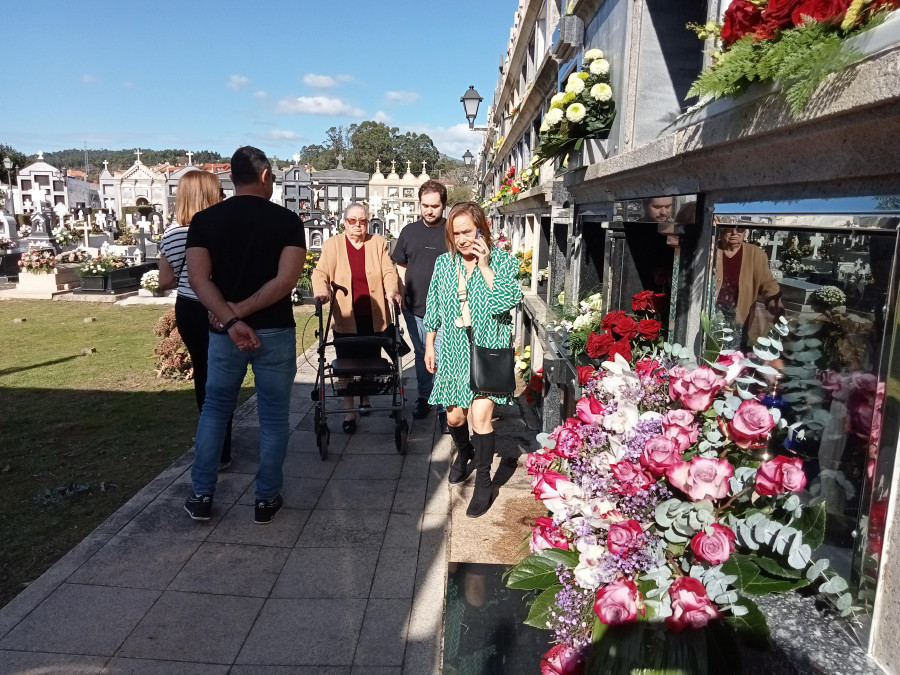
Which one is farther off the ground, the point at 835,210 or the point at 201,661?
the point at 835,210

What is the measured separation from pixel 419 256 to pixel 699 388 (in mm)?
4554

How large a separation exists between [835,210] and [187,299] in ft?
12.8

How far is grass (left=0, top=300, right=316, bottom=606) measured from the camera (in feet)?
13.6

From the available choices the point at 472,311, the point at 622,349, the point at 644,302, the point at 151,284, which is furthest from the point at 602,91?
the point at 151,284

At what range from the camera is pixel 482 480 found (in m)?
4.26

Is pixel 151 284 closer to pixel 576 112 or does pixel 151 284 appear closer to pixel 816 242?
pixel 576 112

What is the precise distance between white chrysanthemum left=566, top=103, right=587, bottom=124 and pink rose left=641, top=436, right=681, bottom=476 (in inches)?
127

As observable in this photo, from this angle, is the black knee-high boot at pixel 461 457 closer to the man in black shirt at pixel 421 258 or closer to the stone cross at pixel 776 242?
the man in black shirt at pixel 421 258

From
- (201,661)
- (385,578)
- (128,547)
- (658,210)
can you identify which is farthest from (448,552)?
(658,210)

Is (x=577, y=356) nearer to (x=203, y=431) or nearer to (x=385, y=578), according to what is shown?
(x=385, y=578)

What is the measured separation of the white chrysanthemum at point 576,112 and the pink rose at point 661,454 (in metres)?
3.23

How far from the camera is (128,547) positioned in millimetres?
3842

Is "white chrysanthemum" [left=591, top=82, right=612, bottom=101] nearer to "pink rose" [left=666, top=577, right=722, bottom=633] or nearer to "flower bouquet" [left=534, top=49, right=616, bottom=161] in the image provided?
"flower bouquet" [left=534, top=49, right=616, bottom=161]

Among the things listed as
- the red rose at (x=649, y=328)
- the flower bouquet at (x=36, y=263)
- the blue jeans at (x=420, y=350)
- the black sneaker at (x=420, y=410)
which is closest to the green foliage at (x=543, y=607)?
the red rose at (x=649, y=328)
